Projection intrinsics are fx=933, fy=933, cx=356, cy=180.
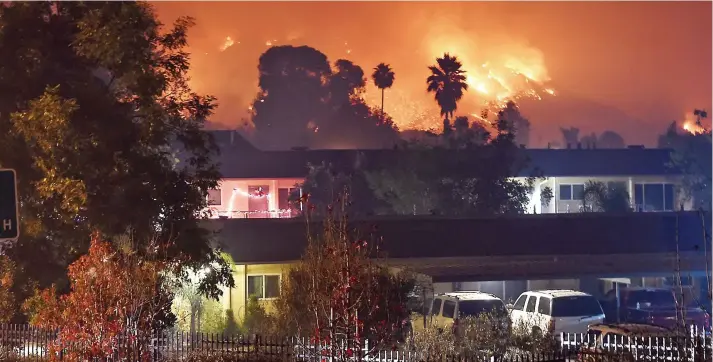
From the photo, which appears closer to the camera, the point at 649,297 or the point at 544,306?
the point at 544,306

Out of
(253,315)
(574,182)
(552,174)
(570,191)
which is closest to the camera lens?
(253,315)

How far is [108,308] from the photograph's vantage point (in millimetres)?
16203

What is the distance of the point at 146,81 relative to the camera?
20.1m

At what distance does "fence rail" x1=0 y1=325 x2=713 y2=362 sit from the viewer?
48.5 feet

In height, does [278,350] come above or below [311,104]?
below

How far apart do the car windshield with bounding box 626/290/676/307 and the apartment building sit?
1236 inches

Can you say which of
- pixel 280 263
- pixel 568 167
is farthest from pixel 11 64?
pixel 568 167

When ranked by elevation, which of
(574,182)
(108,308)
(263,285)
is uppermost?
(574,182)

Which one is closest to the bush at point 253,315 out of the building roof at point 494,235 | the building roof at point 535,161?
the building roof at point 494,235

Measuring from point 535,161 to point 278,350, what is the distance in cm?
5063

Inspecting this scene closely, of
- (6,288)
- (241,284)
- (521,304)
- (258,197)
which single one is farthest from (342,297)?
(258,197)

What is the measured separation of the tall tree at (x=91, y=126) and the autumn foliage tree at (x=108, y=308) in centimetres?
220

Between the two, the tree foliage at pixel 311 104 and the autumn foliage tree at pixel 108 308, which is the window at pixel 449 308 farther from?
the tree foliage at pixel 311 104

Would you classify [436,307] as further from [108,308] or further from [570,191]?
[570,191]
